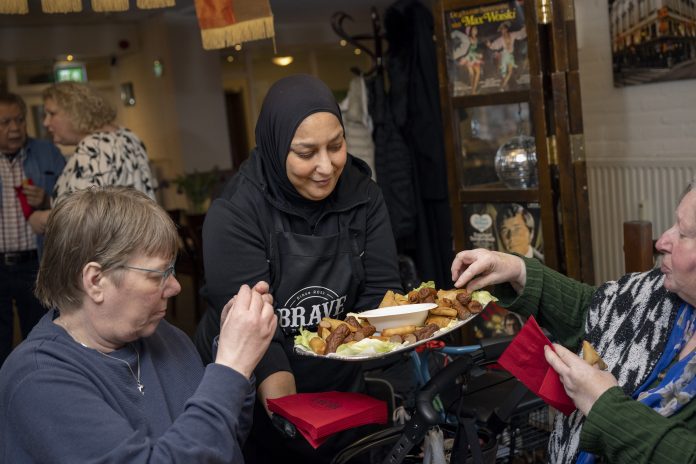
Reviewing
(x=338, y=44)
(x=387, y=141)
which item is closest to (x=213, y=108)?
(x=338, y=44)

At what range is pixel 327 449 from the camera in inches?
82.7

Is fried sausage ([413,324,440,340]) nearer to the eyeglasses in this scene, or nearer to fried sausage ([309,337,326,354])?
fried sausage ([309,337,326,354])

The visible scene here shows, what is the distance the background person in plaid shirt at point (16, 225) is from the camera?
3904mm

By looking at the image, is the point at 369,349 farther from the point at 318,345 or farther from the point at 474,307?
the point at 474,307

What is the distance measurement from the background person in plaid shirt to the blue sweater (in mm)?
2554

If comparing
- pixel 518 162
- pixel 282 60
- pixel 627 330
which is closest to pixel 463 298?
pixel 627 330

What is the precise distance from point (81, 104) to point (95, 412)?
265 cm

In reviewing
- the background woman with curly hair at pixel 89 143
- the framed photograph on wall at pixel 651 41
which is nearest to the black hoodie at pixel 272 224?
the background woman with curly hair at pixel 89 143

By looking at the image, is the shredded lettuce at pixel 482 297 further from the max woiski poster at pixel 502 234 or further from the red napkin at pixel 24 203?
the red napkin at pixel 24 203

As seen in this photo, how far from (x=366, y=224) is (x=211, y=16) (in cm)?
146

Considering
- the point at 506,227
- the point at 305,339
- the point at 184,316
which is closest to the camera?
the point at 305,339

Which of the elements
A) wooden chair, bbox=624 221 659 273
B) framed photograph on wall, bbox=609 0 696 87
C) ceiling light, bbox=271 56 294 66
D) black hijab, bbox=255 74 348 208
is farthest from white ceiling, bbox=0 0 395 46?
wooden chair, bbox=624 221 659 273

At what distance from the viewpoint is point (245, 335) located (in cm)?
153

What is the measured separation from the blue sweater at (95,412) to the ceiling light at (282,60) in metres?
9.89
